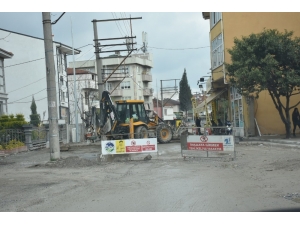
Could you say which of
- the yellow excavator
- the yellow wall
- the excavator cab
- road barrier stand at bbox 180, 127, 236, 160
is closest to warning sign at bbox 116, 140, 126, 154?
road barrier stand at bbox 180, 127, 236, 160

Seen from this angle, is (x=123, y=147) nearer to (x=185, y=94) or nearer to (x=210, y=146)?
(x=210, y=146)

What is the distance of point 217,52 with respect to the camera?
33.6m

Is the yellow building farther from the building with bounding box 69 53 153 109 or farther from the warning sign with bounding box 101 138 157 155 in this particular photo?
the building with bounding box 69 53 153 109

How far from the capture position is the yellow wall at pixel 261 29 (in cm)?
3039

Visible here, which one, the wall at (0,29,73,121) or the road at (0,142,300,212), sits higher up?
the wall at (0,29,73,121)

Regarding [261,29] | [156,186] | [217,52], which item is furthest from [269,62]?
[156,186]

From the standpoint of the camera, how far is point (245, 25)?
30.8 meters

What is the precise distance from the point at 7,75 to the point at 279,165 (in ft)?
119

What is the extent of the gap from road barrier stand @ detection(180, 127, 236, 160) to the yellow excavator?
707 cm

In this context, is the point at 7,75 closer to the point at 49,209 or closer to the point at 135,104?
the point at 135,104

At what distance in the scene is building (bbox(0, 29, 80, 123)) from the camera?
149ft

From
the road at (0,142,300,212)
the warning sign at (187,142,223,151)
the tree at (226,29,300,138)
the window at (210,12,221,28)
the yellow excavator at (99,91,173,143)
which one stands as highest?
the window at (210,12,221,28)

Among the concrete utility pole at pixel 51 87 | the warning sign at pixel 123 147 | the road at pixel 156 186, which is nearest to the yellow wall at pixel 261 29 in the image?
the road at pixel 156 186

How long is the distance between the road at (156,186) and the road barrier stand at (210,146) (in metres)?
0.37
